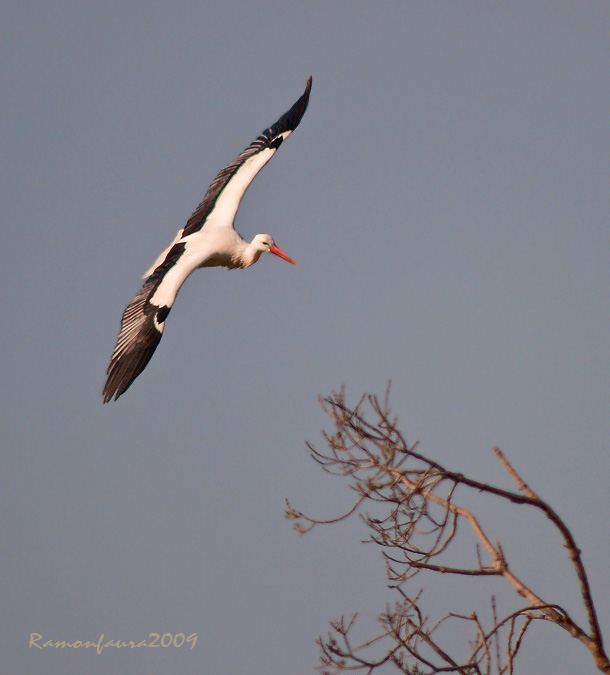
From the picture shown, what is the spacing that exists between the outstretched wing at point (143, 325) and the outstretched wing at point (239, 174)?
202 cm

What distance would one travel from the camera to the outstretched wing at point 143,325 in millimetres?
9406

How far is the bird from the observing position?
9.67 meters

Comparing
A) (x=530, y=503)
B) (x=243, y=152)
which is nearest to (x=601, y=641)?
(x=530, y=503)

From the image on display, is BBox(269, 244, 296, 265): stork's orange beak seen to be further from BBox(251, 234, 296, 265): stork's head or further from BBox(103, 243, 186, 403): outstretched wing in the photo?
BBox(103, 243, 186, 403): outstretched wing

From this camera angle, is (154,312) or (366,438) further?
(154,312)

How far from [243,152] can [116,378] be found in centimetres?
622

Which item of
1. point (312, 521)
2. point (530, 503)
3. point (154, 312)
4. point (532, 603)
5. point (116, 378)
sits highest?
point (154, 312)

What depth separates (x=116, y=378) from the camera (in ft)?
30.8

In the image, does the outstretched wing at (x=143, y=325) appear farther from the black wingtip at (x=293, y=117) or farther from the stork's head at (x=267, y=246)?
the black wingtip at (x=293, y=117)

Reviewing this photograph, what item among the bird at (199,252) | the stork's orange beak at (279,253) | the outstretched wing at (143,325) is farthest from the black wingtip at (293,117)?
the outstretched wing at (143,325)

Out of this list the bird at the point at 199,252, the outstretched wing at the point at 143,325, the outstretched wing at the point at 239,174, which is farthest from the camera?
the outstretched wing at the point at 239,174

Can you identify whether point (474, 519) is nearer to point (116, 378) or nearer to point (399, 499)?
point (399, 499)

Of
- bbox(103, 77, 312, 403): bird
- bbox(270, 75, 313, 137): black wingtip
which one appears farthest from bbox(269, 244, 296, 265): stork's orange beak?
bbox(270, 75, 313, 137): black wingtip

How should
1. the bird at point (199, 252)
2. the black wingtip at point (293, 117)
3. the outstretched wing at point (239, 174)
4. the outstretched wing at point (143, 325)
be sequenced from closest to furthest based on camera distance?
the outstretched wing at point (143, 325)
the bird at point (199, 252)
the outstretched wing at point (239, 174)
the black wingtip at point (293, 117)
